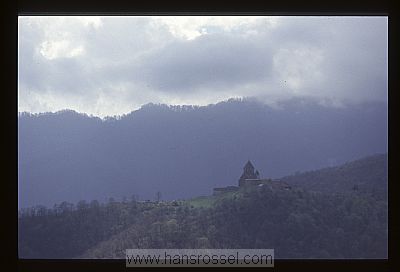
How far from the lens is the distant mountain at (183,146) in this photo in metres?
2.00

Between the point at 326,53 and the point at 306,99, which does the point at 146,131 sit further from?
the point at 326,53

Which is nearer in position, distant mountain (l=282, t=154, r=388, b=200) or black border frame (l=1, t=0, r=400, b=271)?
black border frame (l=1, t=0, r=400, b=271)

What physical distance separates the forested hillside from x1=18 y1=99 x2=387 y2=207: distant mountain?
0.19ft

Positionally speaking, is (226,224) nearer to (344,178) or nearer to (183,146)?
(183,146)

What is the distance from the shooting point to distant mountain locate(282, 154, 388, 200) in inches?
78.0

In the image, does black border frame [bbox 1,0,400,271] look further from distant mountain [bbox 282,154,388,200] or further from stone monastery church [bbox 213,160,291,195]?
stone monastery church [bbox 213,160,291,195]

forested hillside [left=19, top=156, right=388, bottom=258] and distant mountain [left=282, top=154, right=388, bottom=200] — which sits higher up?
distant mountain [left=282, top=154, right=388, bottom=200]

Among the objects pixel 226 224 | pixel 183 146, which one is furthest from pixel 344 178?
pixel 183 146

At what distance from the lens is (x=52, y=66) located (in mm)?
2027

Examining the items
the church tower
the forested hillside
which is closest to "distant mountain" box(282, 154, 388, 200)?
the forested hillside

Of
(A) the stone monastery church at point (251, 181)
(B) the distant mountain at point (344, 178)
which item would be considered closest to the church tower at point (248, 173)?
(A) the stone monastery church at point (251, 181)

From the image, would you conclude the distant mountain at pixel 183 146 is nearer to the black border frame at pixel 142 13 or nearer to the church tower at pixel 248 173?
the church tower at pixel 248 173

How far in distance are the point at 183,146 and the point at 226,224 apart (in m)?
0.36

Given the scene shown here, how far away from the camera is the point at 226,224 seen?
6.48ft
